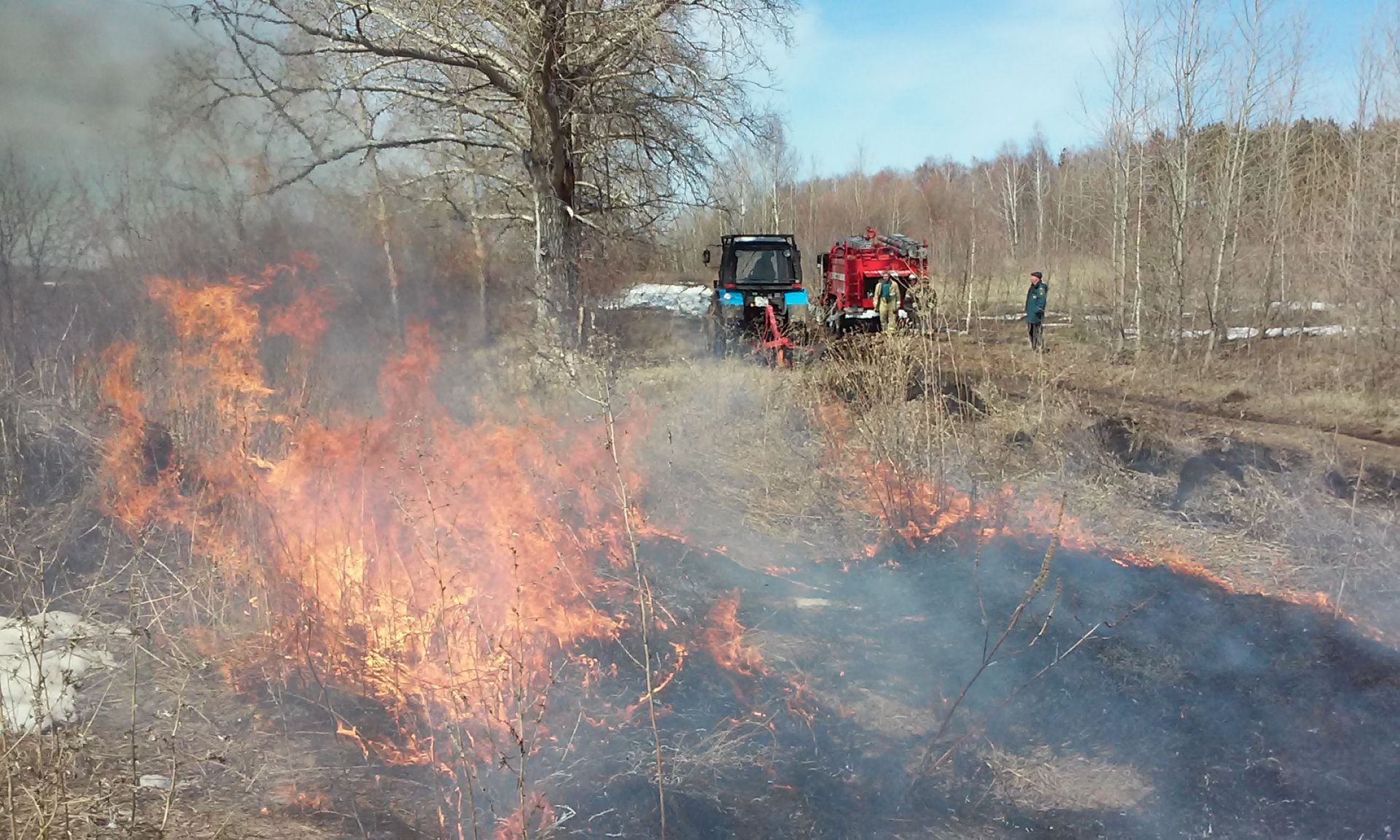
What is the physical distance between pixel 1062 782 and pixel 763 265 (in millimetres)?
13230

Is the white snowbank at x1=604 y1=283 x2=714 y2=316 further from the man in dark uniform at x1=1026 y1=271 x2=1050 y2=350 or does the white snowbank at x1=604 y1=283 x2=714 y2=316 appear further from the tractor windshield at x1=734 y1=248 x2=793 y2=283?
the man in dark uniform at x1=1026 y1=271 x2=1050 y2=350

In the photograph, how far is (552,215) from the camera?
9875mm

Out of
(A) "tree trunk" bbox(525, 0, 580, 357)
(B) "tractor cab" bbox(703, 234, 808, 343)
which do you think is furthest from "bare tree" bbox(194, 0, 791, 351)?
(B) "tractor cab" bbox(703, 234, 808, 343)

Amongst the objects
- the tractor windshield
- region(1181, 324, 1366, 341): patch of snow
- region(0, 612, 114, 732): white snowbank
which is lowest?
region(0, 612, 114, 732): white snowbank

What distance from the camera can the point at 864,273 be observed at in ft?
57.4

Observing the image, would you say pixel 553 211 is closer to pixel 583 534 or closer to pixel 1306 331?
pixel 583 534

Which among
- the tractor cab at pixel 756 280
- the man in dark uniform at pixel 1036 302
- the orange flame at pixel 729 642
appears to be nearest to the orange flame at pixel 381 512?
the orange flame at pixel 729 642

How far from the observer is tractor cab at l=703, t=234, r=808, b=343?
15.4m

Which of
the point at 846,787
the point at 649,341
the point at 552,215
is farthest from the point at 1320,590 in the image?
the point at 649,341

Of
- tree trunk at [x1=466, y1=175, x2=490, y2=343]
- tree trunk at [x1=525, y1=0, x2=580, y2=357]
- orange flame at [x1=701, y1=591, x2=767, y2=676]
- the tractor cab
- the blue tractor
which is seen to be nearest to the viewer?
orange flame at [x1=701, y1=591, x2=767, y2=676]

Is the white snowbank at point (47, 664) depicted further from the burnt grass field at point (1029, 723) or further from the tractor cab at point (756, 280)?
the tractor cab at point (756, 280)

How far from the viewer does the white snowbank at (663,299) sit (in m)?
16.8

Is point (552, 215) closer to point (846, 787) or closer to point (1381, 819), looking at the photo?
point (846, 787)

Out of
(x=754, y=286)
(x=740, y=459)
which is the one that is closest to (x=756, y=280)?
(x=754, y=286)
